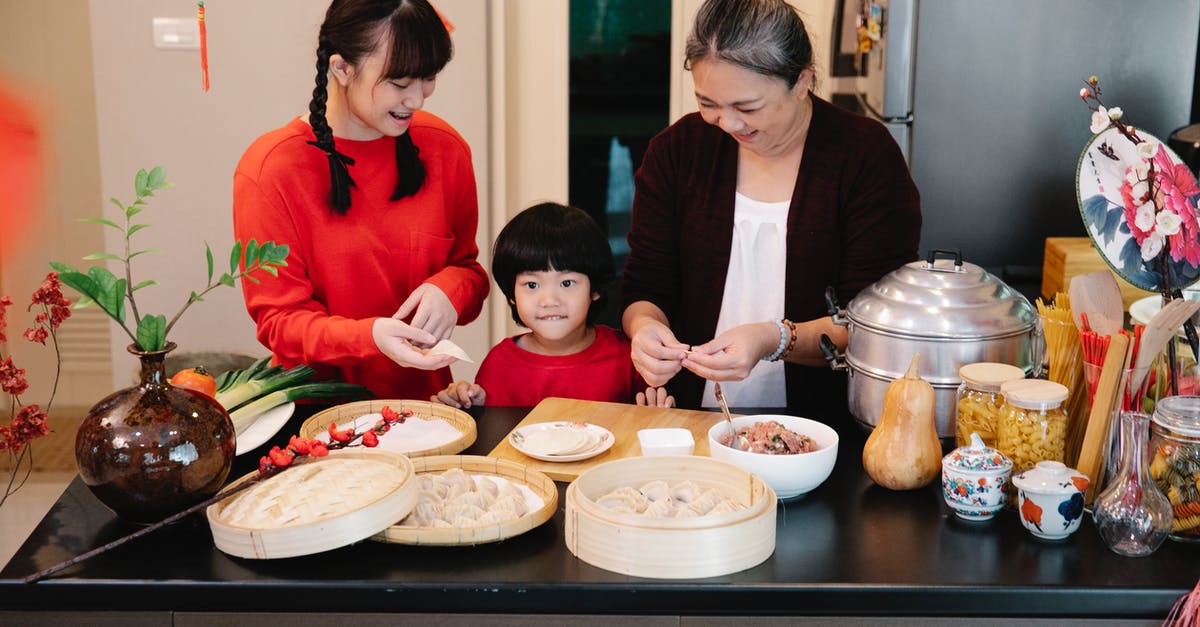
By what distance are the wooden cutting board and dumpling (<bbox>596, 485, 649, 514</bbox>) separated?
7.3 inches

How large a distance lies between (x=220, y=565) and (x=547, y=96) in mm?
2855

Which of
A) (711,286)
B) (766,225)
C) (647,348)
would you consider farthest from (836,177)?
(647,348)

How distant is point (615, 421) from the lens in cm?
176

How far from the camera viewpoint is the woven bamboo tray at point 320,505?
4.09 ft

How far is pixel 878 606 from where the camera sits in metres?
1.21

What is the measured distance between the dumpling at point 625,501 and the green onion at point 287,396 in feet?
1.96

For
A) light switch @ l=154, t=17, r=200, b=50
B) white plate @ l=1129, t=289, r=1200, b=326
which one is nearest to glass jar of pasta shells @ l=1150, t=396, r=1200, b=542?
white plate @ l=1129, t=289, r=1200, b=326

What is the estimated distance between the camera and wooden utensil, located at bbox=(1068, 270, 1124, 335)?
56.8 inches

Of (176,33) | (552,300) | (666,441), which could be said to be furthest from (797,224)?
(176,33)

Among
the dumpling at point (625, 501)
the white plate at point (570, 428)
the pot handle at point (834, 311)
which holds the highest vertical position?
the pot handle at point (834, 311)

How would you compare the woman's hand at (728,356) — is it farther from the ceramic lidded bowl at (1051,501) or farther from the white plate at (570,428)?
the ceramic lidded bowl at (1051,501)

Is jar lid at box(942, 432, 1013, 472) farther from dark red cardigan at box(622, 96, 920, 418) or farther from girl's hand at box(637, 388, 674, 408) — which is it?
girl's hand at box(637, 388, 674, 408)

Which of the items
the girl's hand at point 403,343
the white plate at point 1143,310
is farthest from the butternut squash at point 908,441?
the white plate at point 1143,310

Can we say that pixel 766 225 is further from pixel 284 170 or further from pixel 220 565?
pixel 220 565
